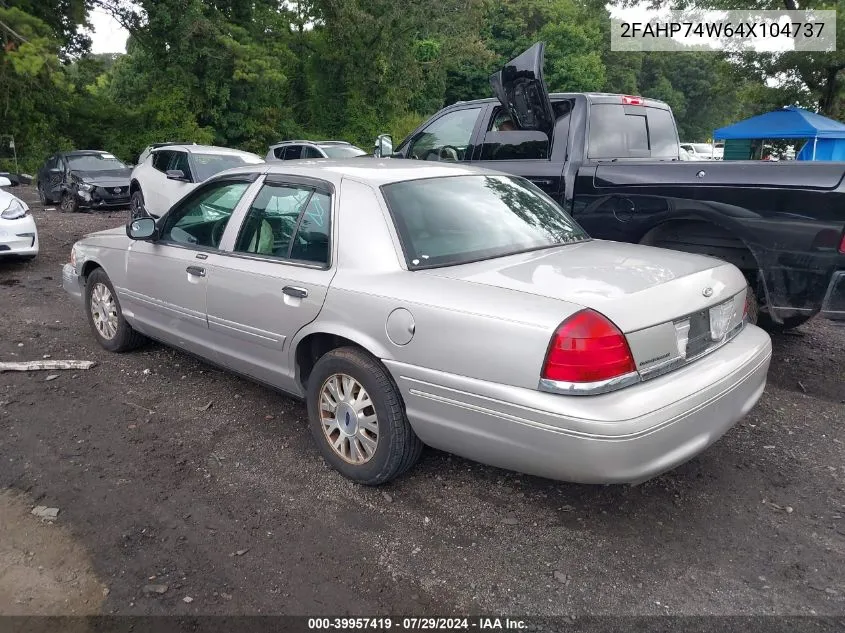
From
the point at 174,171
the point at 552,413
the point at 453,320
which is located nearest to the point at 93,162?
the point at 174,171

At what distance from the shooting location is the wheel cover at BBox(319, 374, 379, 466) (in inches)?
132

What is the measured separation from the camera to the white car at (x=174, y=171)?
36.8 ft

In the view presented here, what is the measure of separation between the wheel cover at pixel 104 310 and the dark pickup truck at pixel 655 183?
289cm

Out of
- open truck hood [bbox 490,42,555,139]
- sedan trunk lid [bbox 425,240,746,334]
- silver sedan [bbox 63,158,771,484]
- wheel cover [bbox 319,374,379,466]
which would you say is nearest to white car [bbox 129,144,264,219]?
open truck hood [bbox 490,42,555,139]

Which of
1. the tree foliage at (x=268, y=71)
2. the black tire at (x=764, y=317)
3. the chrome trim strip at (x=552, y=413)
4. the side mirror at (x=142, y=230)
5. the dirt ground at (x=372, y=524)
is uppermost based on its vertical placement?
the tree foliage at (x=268, y=71)

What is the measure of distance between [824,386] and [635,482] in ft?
9.75

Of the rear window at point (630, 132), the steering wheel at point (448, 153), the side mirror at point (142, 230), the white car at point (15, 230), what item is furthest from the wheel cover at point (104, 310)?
the rear window at point (630, 132)

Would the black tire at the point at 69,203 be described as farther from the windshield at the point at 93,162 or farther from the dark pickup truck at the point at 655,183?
the dark pickup truck at the point at 655,183

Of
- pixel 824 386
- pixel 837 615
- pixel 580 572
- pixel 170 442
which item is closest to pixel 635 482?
pixel 580 572

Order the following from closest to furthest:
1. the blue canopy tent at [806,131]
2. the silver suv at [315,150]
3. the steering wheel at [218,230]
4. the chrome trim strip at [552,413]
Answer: the chrome trim strip at [552,413] → the steering wheel at [218,230] → the blue canopy tent at [806,131] → the silver suv at [315,150]

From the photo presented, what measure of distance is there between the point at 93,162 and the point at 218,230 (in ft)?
45.2

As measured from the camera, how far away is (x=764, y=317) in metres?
5.32

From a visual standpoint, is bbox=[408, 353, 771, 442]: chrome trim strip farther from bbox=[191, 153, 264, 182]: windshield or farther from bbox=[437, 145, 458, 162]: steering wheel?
bbox=[191, 153, 264, 182]: windshield

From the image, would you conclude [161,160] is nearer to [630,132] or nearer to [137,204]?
[137,204]
